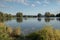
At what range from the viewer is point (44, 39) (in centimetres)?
569

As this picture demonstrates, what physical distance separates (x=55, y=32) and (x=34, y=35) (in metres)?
0.80

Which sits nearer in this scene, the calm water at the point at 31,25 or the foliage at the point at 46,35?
the foliage at the point at 46,35

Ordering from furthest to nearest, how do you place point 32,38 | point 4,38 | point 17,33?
point 17,33, point 32,38, point 4,38

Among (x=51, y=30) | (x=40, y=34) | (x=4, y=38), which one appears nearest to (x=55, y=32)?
(x=51, y=30)

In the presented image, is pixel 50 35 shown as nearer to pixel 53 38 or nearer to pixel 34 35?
pixel 53 38

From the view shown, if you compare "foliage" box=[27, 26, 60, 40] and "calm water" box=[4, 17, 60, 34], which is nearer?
"foliage" box=[27, 26, 60, 40]

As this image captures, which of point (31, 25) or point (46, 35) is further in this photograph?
point (31, 25)

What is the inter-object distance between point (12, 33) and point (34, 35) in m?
1.89

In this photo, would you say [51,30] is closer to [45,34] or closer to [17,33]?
[45,34]

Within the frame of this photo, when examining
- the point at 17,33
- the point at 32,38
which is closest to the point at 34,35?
the point at 32,38

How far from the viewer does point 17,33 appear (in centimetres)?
761

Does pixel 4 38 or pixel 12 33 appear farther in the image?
pixel 12 33

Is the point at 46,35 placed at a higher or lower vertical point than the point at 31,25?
higher

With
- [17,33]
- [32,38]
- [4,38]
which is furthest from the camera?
[17,33]
